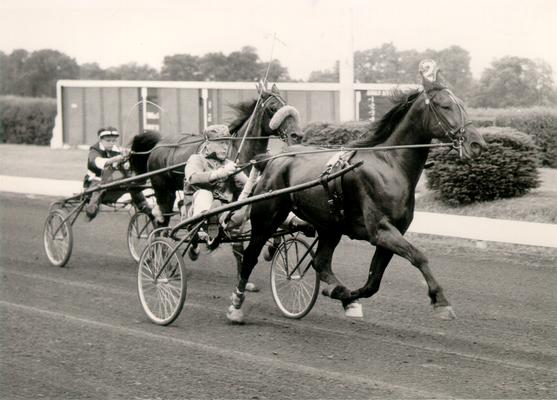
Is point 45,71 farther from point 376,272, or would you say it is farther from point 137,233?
point 376,272

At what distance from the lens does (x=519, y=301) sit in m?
8.54

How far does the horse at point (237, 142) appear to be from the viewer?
30.1 feet

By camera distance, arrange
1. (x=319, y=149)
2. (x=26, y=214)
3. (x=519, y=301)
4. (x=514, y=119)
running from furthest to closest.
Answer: (x=514, y=119) → (x=26, y=214) → (x=519, y=301) → (x=319, y=149)

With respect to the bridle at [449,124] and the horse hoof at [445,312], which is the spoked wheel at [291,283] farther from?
the bridle at [449,124]

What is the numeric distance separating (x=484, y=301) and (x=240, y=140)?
3197 millimetres

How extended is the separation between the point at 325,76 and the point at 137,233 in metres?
17.5

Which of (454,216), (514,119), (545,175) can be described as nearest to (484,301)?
(454,216)

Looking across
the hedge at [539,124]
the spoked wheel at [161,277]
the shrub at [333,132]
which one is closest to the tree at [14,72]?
the shrub at [333,132]

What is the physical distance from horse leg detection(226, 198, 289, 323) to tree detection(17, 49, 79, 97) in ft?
85.4

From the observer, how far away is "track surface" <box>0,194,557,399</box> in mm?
5848

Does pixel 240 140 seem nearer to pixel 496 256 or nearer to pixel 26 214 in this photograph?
pixel 496 256

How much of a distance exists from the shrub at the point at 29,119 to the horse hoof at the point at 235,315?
24.5m

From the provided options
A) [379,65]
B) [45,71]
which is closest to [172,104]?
[379,65]

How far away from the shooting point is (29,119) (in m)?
31.4
